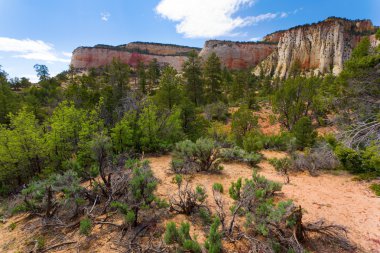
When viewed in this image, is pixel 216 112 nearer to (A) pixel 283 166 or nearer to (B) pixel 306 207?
(A) pixel 283 166

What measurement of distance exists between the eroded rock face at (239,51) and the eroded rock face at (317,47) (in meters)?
10.1

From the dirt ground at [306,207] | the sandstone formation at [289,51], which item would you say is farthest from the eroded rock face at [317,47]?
the dirt ground at [306,207]

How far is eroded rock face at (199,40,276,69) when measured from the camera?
68.8m

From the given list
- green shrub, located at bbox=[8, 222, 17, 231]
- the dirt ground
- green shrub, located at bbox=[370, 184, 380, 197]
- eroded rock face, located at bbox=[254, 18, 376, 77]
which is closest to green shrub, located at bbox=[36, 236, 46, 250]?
the dirt ground

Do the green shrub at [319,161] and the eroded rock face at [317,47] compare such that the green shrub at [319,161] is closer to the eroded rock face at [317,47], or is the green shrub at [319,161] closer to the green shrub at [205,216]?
the green shrub at [205,216]

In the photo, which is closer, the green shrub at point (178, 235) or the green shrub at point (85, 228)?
the green shrub at point (178, 235)

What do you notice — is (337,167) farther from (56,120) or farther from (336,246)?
(56,120)

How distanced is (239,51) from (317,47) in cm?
2443

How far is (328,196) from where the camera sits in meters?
5.67

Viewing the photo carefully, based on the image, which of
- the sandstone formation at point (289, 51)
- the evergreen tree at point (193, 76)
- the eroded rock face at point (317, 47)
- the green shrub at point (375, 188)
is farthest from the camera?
the sandstone formation at point (289, 51)

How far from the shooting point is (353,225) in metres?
4.30

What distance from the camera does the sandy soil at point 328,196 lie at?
4195 millimetres

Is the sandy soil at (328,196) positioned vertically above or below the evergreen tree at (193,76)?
below

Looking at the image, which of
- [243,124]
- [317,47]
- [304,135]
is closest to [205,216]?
[304,135]
